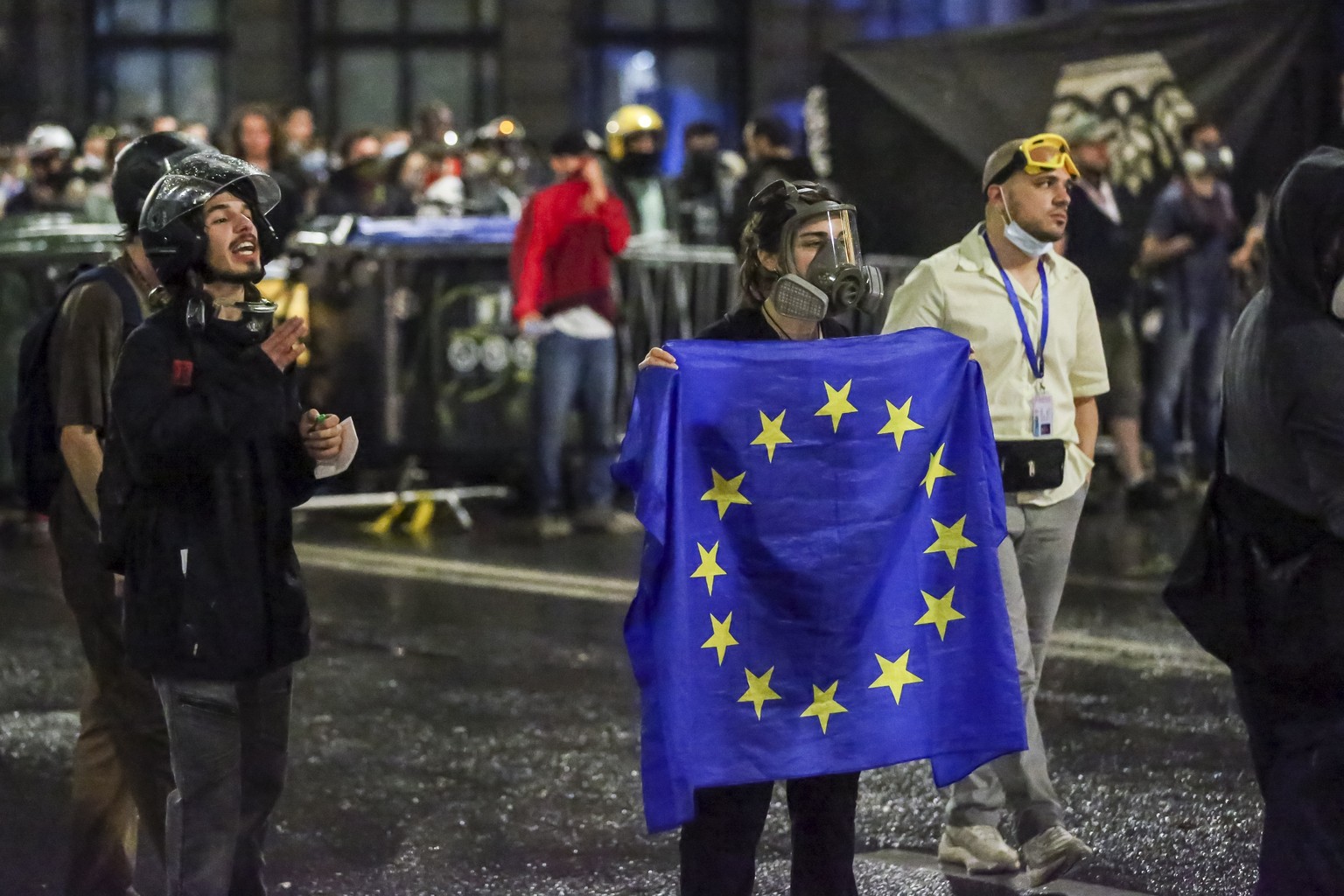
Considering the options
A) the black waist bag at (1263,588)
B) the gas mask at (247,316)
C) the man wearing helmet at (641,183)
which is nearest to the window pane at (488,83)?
the man wearing helmet at (641,183)

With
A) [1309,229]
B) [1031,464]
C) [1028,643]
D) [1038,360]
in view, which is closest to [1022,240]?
[1038,360]

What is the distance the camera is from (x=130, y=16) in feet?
95.7

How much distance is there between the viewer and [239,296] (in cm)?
471

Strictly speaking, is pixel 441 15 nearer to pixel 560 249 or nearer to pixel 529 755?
pixel 560 249

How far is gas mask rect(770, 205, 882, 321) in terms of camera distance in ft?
15.9

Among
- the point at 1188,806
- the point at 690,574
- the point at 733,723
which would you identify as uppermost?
the point at 690,574

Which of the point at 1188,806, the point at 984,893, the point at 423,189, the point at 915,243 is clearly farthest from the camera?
the point at 423,189

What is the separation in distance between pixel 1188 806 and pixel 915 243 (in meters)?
7.42

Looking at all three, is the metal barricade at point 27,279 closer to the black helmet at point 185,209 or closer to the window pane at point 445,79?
the black helmet at point 185,209

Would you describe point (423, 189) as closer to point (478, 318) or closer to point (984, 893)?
point (478, 318)

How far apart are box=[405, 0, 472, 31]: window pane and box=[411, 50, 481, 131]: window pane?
318 millimetres

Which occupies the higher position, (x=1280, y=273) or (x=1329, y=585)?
(x=1280, y=273)

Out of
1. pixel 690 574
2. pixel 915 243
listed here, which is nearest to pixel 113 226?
pixel 915 243

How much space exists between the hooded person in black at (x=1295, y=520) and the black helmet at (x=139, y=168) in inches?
98.0
